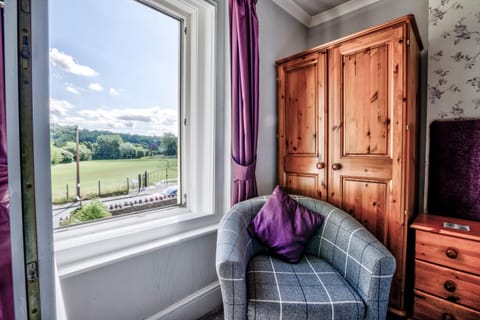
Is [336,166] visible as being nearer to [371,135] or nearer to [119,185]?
[371,135]

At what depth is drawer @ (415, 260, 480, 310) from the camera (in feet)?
4.18

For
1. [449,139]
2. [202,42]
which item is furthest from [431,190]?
[202,42]

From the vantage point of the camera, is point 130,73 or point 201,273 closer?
point 130,73

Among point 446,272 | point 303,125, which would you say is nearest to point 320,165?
point 303,125

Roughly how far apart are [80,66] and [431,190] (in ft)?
8.38

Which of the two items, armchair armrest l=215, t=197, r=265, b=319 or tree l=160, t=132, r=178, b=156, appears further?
tree l=160, t=132, r=178, b=156

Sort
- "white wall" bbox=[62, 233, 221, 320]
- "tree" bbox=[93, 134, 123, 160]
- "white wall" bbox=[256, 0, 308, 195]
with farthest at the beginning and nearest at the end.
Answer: "white wall" bbox=[256, 0, 308, 195], "tree" bbox=[93, 134, 123, 160], "white wall" bbox=[62, 233, 221, 320]

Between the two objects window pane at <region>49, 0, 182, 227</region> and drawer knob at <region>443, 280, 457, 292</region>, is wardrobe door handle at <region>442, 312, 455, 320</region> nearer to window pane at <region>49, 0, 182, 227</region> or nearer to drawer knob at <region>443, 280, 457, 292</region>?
drawer knob at <region>443, 280, 457, 292</region>

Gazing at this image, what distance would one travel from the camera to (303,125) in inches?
76.6

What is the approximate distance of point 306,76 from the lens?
192cm

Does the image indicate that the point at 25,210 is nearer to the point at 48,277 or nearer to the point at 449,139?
the point at 48,277

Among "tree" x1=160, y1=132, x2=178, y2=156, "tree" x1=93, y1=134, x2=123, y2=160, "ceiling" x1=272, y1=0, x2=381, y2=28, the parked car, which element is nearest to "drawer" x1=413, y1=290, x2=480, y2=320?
the parked car

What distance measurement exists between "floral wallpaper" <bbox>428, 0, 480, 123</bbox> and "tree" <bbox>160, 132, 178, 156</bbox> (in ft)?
6.54

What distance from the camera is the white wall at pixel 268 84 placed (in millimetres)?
2035
